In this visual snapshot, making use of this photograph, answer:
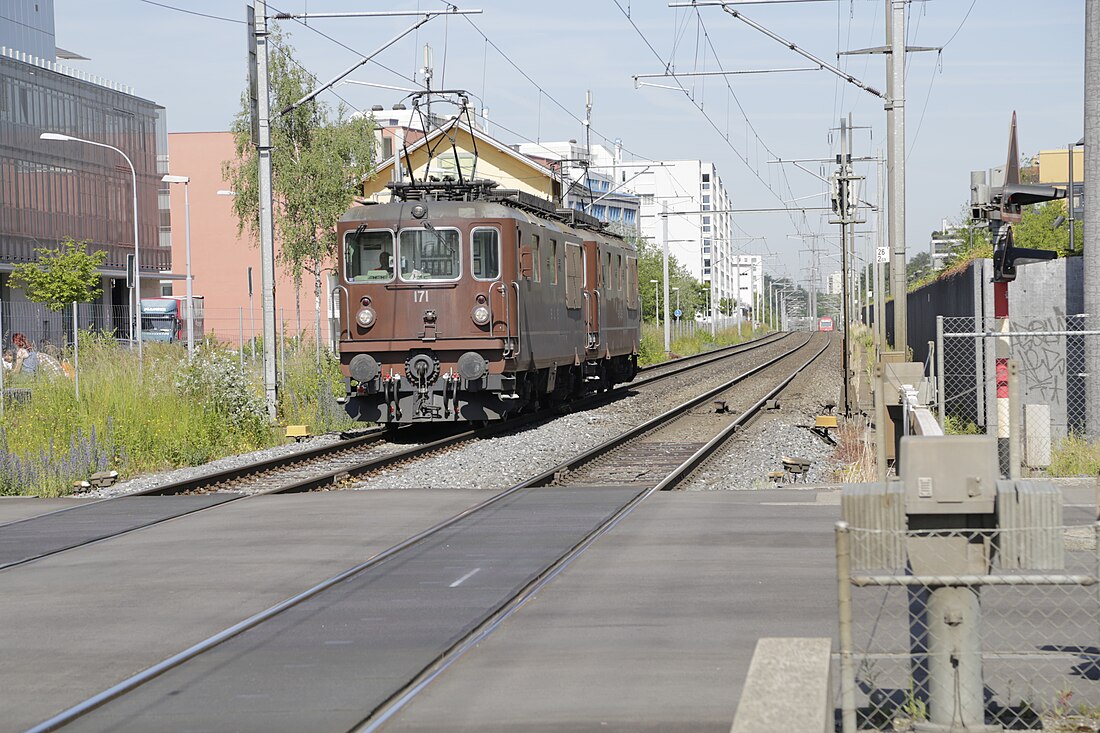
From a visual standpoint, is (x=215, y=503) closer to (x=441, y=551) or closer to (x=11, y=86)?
(x=441, y=551)

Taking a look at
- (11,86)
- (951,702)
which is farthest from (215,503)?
(11,86)

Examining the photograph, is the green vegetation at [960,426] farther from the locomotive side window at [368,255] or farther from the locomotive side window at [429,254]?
the locomotive side window at [368,255]

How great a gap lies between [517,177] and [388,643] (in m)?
60.1

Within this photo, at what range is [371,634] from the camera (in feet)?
25.7

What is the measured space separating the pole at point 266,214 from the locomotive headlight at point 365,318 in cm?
157

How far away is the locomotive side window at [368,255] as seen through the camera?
856 inches

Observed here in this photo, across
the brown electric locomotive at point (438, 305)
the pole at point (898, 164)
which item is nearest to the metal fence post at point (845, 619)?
the brown electric locomotive at point (438, 305)

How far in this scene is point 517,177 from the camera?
66.8 meters

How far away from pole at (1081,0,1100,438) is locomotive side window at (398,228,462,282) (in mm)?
9379

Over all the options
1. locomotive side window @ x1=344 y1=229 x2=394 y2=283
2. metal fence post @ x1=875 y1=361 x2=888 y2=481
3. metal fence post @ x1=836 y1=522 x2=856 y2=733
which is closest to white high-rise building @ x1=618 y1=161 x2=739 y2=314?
locomotive side window @ x1=344 y1=229 x2=394 y2=283

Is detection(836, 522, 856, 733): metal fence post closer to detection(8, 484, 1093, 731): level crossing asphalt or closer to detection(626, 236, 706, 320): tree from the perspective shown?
detection(8, 484, 1093, 731): level crossing asphalt

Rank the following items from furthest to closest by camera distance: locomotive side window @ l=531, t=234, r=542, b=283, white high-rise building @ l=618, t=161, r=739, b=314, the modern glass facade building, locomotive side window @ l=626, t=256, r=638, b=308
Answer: white high-rise building @ l=618, t=161, r=739, b=314
the modern glass facade building
locomotive side window @ l=626, t=256, r=638, b=308
locomotive side window @ l=531, t=234, r=542, b=283

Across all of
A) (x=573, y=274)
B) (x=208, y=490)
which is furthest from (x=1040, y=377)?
(x=208, y=490)

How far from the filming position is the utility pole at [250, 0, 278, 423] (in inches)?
883
